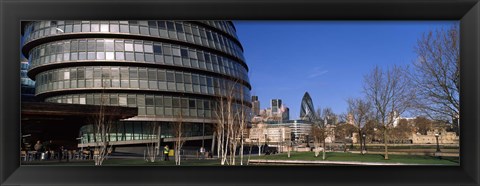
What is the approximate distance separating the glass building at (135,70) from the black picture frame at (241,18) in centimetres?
2466

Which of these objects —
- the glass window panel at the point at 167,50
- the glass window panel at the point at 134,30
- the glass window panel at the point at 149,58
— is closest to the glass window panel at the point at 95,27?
the glass window panel at the point at 134,30

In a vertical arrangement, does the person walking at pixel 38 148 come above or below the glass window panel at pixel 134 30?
below

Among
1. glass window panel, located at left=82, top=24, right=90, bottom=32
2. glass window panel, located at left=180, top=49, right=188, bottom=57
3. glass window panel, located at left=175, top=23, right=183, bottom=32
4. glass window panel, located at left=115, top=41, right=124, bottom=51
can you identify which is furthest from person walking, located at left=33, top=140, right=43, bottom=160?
glass window panel, located at left=175, top=23, right=183, bottom=32

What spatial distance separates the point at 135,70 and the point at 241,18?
3092 centimetres

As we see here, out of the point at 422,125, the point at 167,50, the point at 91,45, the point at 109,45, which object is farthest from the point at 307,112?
the point at 91,45

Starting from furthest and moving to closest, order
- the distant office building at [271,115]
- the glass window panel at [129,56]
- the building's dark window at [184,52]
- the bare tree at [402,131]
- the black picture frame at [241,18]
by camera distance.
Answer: the building's dark window at [184,52]
the glass window panel at [129,56]
the distant office building at [271,115]
the bare tree at [402,131]
the black picture frame at [241,18]

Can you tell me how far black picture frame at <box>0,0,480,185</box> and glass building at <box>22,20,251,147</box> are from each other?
24660 millimetres

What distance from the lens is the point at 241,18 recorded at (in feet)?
35.3

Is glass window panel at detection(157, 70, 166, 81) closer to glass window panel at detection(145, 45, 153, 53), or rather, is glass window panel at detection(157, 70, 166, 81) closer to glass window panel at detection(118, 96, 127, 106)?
glass window panel at detection(145, 45, 153, 53)

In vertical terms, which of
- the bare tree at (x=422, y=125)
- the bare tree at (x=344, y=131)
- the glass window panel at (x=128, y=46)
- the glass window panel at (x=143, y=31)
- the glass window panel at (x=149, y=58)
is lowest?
the bare tree at (x=344, y=131)

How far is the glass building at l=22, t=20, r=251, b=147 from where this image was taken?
38875mm

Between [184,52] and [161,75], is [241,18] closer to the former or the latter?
[161,75]

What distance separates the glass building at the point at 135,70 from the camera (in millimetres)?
38875

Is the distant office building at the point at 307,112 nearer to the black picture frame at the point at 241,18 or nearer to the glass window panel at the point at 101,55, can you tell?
the glass window panel at the point at 101,55
